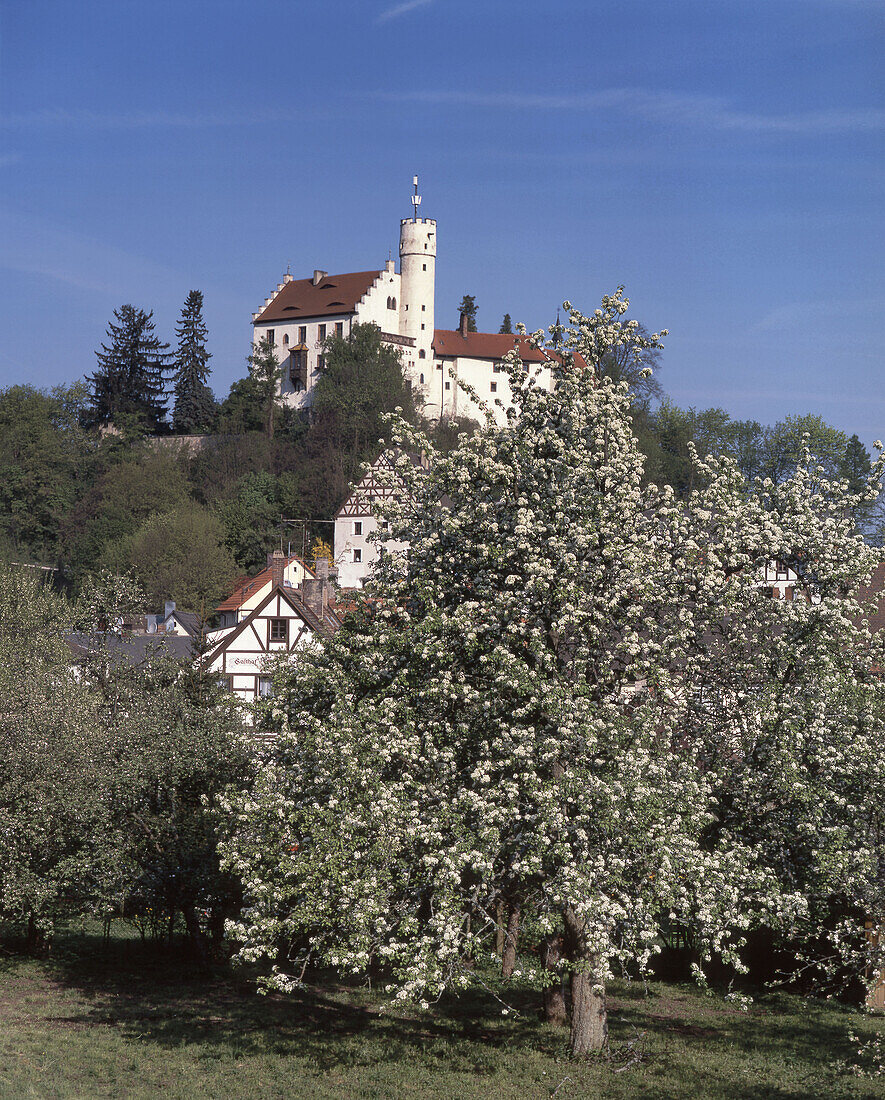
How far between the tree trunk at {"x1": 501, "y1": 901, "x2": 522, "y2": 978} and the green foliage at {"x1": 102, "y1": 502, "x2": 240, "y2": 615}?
6935 centimetres

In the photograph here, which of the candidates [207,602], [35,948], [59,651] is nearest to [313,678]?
[35,948]

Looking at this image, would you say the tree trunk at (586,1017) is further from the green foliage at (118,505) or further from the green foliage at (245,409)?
the green foliage at (245,409)

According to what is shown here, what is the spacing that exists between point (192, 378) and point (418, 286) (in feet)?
92.9

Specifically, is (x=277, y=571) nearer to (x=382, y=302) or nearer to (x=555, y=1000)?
(x=555, y=1000)

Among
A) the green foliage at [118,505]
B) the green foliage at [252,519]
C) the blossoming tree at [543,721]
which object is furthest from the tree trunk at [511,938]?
the green foliage at [118,505]

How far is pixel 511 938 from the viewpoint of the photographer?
2083 cm

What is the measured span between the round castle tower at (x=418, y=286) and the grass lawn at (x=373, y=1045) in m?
117

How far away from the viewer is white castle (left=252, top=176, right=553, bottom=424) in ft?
445

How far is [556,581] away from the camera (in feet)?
55.9

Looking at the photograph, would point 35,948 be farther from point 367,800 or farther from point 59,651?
point 367,800

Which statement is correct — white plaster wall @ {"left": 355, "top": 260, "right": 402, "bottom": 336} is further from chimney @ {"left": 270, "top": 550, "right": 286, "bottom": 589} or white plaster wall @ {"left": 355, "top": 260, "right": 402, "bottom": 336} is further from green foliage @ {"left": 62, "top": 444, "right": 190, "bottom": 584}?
chimney @ {"left": 270, "top": 550, "right": 286, "bottom": 589}

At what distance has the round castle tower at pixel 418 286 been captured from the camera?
138125mm

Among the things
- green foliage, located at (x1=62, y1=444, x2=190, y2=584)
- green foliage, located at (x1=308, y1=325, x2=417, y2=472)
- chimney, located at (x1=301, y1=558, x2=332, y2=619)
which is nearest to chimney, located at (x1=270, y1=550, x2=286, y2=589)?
chimney, located at (x1=301, y1=558, x2=332, y2=619)

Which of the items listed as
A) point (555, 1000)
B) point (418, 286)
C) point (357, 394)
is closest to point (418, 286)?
point (418, 286)
